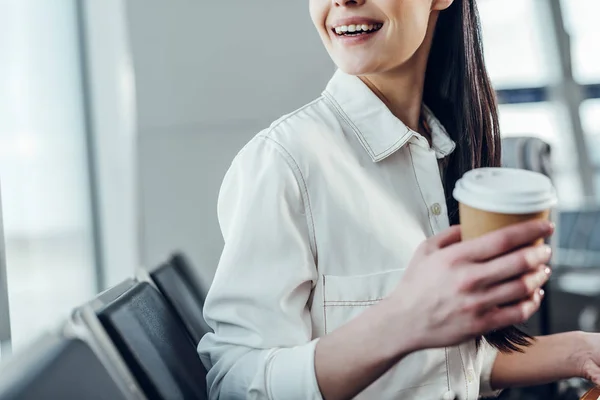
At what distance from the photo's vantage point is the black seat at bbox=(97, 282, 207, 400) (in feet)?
3.16

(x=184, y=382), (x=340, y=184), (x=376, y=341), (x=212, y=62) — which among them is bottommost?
(x=184, y=382)

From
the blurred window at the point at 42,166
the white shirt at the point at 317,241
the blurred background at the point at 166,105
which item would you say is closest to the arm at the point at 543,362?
the white shirt at the point at 317,241

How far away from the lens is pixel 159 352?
1.04 m

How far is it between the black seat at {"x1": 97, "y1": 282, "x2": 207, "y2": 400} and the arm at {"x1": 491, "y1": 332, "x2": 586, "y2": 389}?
52 centimetres

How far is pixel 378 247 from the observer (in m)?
1.06

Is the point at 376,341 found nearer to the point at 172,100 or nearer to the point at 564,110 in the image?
the point at 172,100

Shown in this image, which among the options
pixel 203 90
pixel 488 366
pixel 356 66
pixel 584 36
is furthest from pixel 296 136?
pixel 584 36

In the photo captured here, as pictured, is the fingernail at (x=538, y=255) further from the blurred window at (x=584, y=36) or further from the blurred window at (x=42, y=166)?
the blurred window at (x=584, y=36)

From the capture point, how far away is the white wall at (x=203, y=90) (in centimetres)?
292

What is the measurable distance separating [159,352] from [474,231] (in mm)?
524

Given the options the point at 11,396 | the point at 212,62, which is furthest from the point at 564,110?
the point at 11,396

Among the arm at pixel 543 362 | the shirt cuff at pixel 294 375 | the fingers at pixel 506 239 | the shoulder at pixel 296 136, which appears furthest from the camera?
A: the arm at pixel 543 362

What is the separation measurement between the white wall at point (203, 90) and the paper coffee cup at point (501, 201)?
2245 millimetres

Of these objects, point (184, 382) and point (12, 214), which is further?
point (12, 214)
